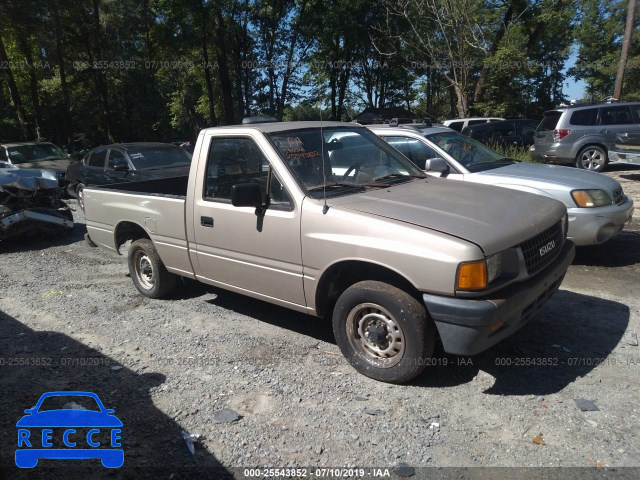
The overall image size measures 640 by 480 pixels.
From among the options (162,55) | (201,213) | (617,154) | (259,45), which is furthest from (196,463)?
(162,55)

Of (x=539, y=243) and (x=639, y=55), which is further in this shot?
(x=639, y=55)

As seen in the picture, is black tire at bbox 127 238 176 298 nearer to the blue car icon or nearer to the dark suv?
the blue car icon

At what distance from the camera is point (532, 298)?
3426mm

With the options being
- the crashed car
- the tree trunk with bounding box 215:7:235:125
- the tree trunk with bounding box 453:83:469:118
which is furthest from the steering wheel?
the tree trunk with bounding box 215:7:235:125

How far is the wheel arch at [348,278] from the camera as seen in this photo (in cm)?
351

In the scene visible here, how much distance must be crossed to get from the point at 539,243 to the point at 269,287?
215 centimetres

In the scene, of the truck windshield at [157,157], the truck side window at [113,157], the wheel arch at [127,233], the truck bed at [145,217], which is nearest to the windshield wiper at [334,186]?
the truck bed at [145,217]

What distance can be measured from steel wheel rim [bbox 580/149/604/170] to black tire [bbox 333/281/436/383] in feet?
36.7

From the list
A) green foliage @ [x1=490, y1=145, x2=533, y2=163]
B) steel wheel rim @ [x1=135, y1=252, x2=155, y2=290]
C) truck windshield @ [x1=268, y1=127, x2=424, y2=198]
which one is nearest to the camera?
truck windshield @ [x1=268, y1=127, x2=424, y2=198]

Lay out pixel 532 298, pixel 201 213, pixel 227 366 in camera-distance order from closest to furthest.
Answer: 1. pixel 532 298
2. pixel 227 366
3. pixel 201 213

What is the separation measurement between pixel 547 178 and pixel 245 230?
13.0ft

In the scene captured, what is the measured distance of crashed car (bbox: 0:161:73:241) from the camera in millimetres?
8312

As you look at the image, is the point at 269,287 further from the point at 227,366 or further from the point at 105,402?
the point at 105,402

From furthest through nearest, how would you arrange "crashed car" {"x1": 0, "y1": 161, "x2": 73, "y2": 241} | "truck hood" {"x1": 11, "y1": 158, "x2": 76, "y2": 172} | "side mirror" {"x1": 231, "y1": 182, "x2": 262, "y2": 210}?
"truck hood" {"x1": 11, "y1": 158, "x2": 76, "y2": 172}, "crashed car" {"x1": 0, "y1": 161, "x2": 73, "y2": 241}, "side mirror" {"x1": 231, "y1": 182, "x2": 262, "y2": 210}
